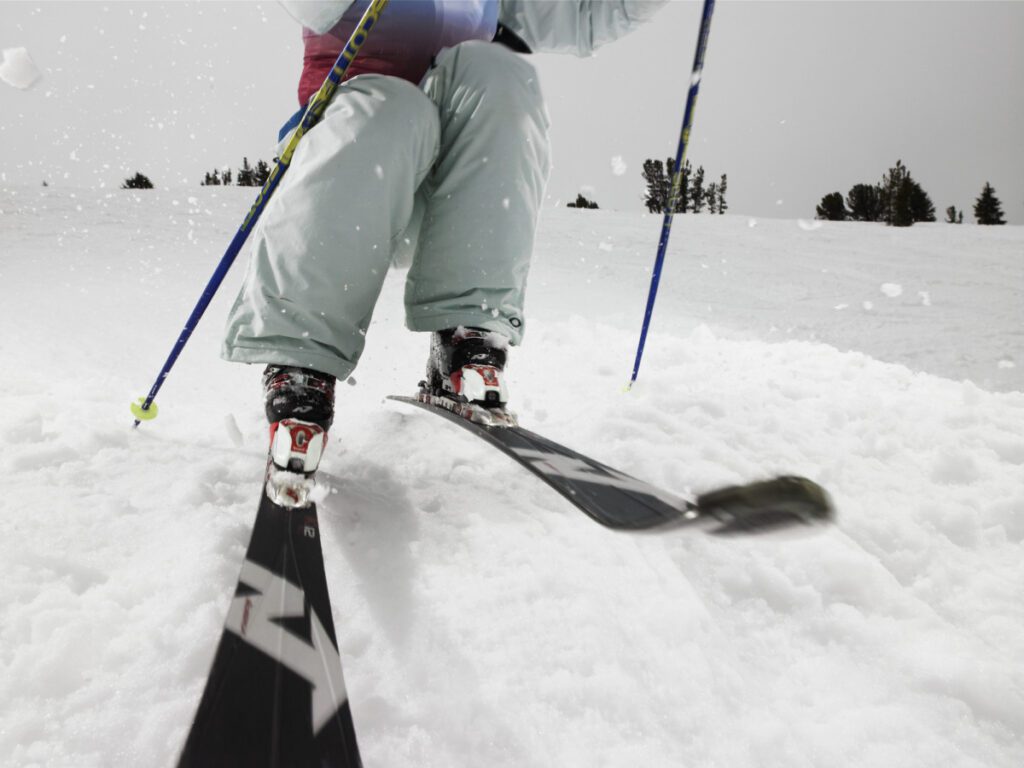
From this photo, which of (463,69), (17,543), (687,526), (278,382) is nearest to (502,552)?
(687,526)

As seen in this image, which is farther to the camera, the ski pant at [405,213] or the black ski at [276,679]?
the ski pant at [405,213]

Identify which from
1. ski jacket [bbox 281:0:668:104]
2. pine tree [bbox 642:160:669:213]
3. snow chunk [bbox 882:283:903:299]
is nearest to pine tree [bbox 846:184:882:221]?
pine tree [bbox 642:160:669:213]

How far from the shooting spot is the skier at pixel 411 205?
1.32m

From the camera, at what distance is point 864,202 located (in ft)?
97.0

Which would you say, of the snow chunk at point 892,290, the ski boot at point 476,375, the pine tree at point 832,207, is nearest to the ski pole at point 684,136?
the ski boot at point 476,375

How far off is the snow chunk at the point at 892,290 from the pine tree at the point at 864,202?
89.3ft

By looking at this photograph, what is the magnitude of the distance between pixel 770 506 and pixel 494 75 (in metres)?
1.30

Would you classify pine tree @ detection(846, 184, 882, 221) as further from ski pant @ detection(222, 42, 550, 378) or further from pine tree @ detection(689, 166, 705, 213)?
ski pant @ detection(222, 42, 550, 378)

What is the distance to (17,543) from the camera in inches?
35.0

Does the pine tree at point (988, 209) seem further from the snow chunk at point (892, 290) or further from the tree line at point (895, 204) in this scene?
the snow chunk at point (892, 290)

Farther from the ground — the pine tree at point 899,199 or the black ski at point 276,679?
the pine tree at point 899,199

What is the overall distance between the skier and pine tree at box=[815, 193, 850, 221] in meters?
27.0

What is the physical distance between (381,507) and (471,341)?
535 millimetres

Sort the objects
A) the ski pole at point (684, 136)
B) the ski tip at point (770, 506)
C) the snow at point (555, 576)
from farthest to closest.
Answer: the ski pole at point (684, 136), the ski tip at point (770, 506), the snow at point (555, 576)
